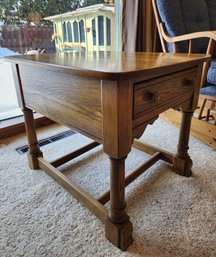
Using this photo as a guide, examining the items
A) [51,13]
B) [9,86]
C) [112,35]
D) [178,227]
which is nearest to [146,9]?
[112,35]

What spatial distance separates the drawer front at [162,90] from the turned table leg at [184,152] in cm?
17

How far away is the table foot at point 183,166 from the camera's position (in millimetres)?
1111

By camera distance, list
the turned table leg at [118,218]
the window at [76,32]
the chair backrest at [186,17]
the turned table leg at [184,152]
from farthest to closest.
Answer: the window at [76,32]
the chair backrest at [186,17]
the turned table leg at [184,152]
the turned table leg at [118,218]

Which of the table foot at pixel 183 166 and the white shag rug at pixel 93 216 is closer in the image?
the white shag rug at pixel 93 216

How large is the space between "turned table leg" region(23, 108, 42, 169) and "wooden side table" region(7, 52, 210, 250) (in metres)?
0.05

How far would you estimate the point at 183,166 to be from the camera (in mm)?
1115

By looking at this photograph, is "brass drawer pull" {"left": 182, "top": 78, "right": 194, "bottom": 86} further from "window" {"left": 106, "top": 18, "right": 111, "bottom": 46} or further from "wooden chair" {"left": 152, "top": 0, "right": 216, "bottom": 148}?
"window" {"left": 106, "top": 18, "right": 111, "bottom": 46}

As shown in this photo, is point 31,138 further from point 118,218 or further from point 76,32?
point 76,32

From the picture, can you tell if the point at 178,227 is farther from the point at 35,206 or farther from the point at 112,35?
the point at 112,35

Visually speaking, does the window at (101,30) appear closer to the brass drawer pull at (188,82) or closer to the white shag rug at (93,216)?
the white shag rug at (93,216)

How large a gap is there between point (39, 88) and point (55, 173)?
0.44 m

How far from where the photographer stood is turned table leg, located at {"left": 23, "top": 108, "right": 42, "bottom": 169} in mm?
1094

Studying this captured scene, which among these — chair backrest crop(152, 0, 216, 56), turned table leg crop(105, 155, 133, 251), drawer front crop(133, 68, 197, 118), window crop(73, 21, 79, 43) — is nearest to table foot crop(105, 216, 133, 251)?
turned table leg crop(105, 155, 133, 251)

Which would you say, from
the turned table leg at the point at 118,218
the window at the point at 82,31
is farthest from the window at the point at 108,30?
the turned table leg at the point at 118,218
